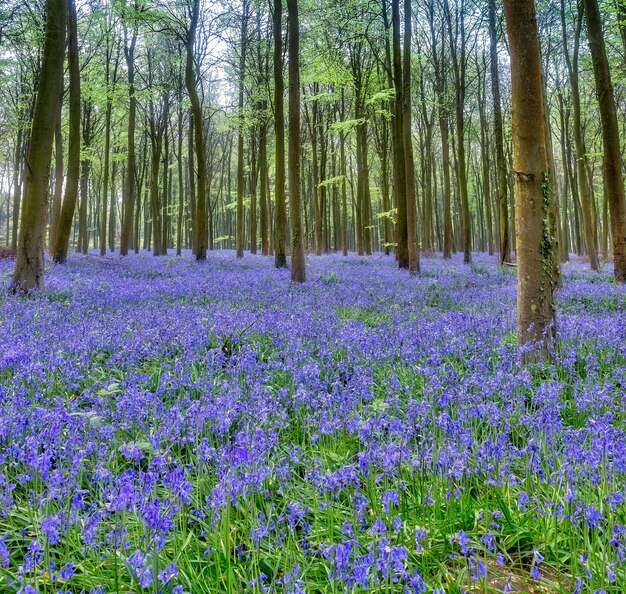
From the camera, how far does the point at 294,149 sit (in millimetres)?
12477

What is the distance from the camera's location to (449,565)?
6.99 ft

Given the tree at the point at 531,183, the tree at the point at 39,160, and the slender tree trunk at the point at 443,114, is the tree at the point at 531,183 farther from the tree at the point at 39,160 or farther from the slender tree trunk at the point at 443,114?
the slender tree trunk at the point at 443,114

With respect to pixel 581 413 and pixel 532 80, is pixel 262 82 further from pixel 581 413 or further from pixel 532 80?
pixel 581 413

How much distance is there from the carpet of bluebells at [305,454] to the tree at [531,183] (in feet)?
1.31

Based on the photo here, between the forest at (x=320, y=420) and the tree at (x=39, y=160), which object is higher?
the tree at (x=39, y=160)

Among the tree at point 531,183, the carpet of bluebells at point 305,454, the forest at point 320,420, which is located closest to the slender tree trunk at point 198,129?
the forest at point 320,420

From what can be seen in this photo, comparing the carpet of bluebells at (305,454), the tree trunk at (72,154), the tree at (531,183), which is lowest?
the carpet of bluebells at (305,454)

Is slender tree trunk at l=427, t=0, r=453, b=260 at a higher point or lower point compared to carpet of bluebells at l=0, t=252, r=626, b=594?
higher

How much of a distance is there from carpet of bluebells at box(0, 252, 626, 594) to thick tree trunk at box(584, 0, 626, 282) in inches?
207

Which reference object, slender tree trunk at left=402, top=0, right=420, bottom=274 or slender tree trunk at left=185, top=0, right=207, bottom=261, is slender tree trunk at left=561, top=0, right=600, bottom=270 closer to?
slender tree trunk at left=402, top=0, right=420, bottom=274

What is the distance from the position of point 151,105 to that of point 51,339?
23358mm

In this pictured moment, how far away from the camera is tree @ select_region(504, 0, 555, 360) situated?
4.77m

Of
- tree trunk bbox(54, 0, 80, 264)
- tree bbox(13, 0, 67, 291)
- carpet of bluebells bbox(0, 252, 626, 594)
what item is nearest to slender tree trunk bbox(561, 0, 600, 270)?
carpet of bluebells bbox(0, 252, 626, 594)

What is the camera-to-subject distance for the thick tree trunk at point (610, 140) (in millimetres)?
11125
